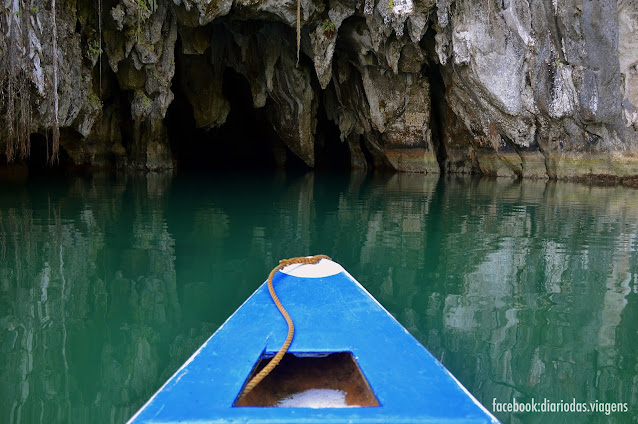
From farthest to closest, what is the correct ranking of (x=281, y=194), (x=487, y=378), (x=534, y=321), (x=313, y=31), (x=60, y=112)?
1. (x=313, y=31)
2. (x=281, y=194)
3. (x=60, y=112)
4. (x=534, y=321)
5. (x=487, y=378)

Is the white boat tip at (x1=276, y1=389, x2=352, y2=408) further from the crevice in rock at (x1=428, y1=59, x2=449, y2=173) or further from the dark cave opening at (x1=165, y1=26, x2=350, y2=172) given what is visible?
the dark cave opening at (x1=165, y1=26, x2=350, y2=172)

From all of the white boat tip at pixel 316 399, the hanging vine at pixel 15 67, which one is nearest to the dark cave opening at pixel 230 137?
the hanging vine at pixel 15 67

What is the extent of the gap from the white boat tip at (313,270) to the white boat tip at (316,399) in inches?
52.3

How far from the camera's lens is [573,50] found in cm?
1428

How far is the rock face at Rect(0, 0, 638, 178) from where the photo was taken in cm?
1155

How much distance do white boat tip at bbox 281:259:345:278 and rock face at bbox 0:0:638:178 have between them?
751cm

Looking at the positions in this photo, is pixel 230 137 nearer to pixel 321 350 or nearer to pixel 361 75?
pixel 361 75

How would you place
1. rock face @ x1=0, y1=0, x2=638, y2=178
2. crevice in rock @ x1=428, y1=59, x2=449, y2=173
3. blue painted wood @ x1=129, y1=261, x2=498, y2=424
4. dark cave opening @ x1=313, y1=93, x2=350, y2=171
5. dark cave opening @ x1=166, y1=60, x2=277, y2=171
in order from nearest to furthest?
blue painted wood @ x1=129, y1=261, x2=498, y2=424
rock face @ x1=0, y1=0, x2=638, y2=178
crevice in rock @ x1=428, y1=59, x2=449, y2=173
dark cave opening @ x1=166, y1=60, x2=277, y2=171
dark cave opening @ x1=313, y1=93, x2=350, y2=171

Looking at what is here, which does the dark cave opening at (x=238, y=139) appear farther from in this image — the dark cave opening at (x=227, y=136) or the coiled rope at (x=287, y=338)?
the coiled rope at (x=287, y=338)

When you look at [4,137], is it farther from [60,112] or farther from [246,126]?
[246,126]

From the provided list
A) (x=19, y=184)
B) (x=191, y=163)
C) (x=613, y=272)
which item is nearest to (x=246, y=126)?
(x=191, y=163)

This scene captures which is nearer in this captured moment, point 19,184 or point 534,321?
point 534,321

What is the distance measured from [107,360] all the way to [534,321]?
123 inches

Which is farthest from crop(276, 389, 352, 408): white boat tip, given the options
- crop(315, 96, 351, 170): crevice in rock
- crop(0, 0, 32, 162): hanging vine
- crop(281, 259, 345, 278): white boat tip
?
crop(315, 96, 351, 170): crevice in rock
